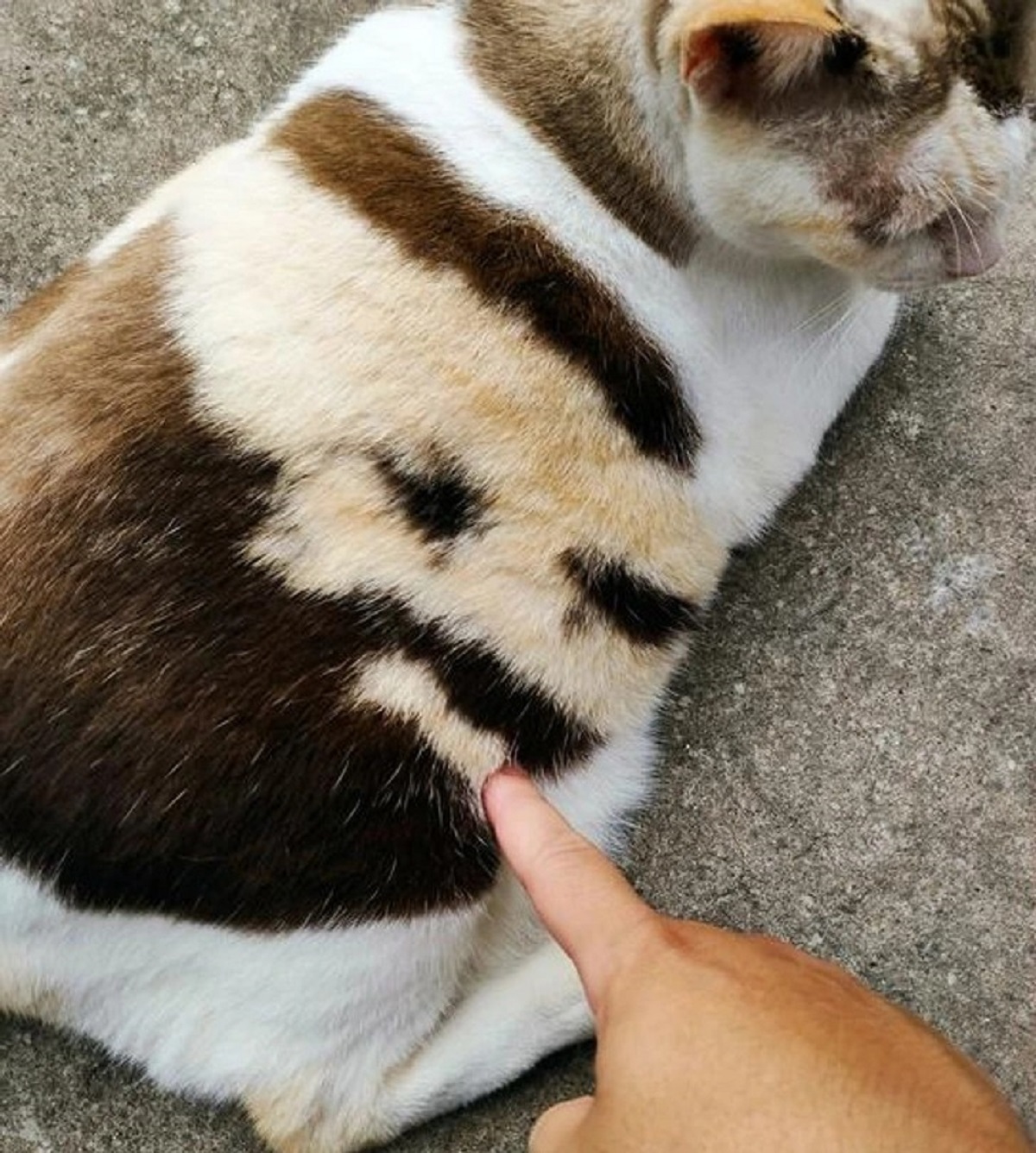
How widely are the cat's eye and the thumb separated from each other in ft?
4.11

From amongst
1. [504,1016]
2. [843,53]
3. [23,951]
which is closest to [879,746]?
[504,1016]

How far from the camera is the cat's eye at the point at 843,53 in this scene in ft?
5.24

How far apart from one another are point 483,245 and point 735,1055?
109 cm

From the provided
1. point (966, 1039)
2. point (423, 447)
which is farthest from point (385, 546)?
point (966, 1039)

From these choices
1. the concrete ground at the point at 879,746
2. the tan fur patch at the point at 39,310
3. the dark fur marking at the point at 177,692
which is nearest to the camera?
the dark fur marking at the point at 177,692

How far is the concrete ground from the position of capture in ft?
7.35

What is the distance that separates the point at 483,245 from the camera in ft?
6.19

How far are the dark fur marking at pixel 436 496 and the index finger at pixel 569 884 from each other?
354mm

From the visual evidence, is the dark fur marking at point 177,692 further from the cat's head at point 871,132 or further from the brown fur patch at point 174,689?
the cat's head at point 871,132

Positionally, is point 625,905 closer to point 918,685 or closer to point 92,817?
point 92,817

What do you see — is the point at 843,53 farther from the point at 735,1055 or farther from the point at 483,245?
the point at 735,1055

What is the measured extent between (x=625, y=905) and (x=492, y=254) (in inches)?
34.9

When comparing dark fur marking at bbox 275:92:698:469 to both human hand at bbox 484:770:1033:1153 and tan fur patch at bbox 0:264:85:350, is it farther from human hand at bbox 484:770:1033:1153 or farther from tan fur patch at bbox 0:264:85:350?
human hand at bbox 484:770:1033:1153

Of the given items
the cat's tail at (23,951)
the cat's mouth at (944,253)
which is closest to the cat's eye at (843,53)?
the cat's mouth at (944,253)
